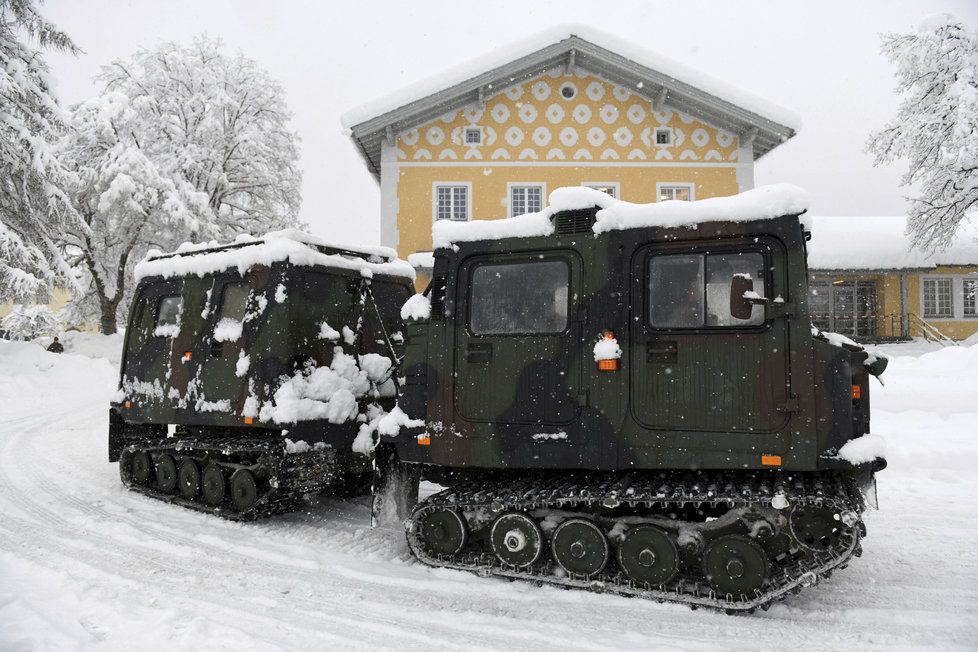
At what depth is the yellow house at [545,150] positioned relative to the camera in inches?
721

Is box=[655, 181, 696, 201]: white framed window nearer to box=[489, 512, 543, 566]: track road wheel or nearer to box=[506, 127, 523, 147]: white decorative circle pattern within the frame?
box=[506, 127, 523, 147]: white decorative circle pattern

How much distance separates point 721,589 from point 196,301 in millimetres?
6540

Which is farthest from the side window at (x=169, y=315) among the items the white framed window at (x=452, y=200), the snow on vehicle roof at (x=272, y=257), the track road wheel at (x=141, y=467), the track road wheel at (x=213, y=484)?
the white framed window at (x=452, y=200)

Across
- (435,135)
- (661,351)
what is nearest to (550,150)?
(435,135)

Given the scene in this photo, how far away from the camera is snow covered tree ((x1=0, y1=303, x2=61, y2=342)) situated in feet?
84.1

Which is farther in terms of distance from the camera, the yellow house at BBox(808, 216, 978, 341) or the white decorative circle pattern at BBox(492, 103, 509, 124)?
the yellow house at BBox(808, 216, 978, 341)

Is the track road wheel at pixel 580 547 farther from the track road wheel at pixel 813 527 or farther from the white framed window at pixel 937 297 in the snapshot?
the white framed window at pixel 937 297

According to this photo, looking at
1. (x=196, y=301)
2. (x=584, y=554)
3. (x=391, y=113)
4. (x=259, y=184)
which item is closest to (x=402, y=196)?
(x=391, y=113)

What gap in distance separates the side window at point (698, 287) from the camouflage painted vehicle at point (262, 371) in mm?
3693

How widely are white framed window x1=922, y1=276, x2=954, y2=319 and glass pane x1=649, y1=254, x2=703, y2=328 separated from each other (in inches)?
998

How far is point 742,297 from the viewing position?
4.40 meters

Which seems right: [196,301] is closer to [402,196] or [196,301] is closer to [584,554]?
[584,554]

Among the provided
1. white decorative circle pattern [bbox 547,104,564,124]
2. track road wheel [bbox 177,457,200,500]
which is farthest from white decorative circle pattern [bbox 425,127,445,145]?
track road wheel [bbox 177,457,200,500]

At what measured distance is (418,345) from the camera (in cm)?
567
